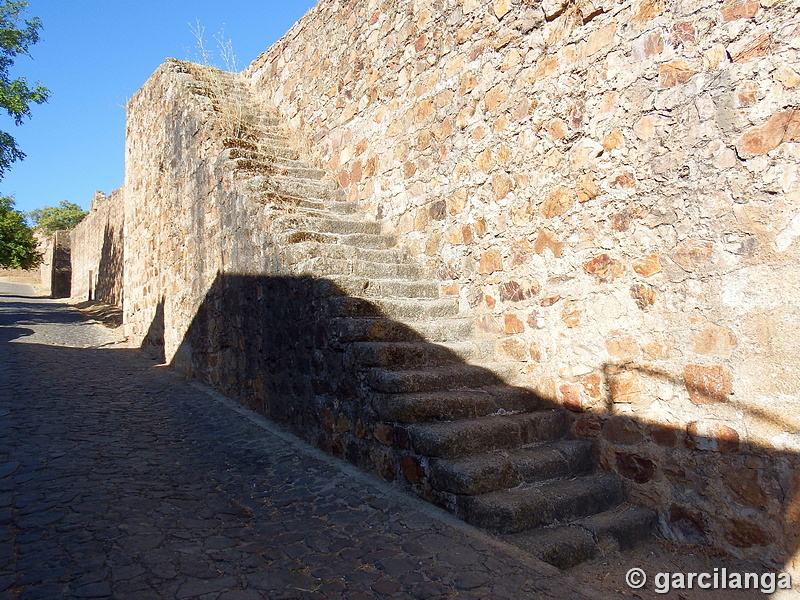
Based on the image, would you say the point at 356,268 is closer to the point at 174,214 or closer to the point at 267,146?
the point at 267,146

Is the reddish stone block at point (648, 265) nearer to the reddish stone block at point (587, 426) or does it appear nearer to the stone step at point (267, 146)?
the reddish stone block at point (587, 426)

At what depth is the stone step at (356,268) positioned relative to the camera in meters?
4.25

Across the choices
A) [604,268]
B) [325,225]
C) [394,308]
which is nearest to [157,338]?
[325,225]

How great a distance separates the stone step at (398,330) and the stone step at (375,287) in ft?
0.94

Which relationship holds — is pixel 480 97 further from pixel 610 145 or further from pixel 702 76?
pixel 702 76

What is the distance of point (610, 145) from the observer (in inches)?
128

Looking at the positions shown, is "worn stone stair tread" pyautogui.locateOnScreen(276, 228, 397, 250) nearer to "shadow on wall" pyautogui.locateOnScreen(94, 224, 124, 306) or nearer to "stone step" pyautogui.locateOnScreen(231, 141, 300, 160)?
"stone step" pyautogui.locateOnScreen(231, 141, 300, 160)

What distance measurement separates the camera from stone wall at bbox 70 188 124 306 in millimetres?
15352

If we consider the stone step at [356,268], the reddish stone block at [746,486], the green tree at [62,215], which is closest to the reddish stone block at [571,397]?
the reddish stone block at [746,486]

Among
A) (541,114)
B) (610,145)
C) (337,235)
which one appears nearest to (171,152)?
(337,235)

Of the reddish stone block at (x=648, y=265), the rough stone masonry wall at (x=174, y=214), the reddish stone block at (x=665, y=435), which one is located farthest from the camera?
the rough stone masonry wall at (x=174, y=214)

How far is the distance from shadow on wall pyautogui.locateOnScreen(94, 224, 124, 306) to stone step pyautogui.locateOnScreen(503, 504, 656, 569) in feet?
45.7

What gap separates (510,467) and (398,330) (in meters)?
1.28

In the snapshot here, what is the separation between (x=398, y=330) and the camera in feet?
13.0
